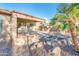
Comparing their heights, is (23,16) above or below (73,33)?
above

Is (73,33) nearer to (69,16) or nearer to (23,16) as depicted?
(69,16)

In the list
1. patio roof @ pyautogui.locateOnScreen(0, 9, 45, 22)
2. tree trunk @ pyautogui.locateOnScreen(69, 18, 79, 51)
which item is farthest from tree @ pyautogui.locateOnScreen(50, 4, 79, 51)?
patio roof @ pyautogui.locateOnScreen(0, 9, 45, 22)

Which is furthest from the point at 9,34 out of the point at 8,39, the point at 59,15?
the point at 59,15

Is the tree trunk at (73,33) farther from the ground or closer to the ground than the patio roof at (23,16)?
closer to the ground

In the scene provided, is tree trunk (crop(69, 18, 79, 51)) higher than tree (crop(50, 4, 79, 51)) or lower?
lower

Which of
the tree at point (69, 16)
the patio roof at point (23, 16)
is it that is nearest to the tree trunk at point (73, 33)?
the tree at point (69, 16)

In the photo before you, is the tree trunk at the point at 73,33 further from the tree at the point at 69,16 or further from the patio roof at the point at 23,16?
the patio roof at the point at 23,16

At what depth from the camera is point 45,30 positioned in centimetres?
141

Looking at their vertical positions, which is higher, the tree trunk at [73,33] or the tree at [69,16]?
the tree at [69,16]

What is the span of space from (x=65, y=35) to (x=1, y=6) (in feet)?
1.83

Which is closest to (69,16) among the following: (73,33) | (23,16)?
(73,33)

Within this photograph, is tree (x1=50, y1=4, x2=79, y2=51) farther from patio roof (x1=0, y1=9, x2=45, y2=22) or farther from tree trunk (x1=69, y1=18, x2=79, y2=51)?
patio roof (x1=0, y1=9, x2=45, y2=22)

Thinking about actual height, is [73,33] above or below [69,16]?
below

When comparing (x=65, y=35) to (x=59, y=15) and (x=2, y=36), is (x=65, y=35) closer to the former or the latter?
(x=59, y=15)
